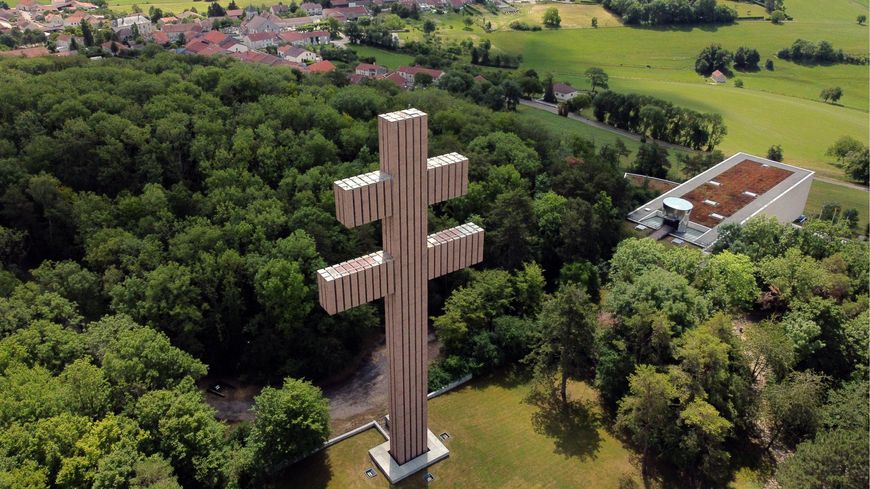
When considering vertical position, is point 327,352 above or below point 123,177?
below

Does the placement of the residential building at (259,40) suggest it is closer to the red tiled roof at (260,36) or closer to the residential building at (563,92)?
the red tiled roof at (260,36)

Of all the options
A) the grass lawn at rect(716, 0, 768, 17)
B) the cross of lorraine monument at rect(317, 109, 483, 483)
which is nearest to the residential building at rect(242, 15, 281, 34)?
the grass lawn at rect(716, 0, 768, 17)

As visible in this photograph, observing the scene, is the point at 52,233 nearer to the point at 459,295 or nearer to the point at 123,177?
the point at 123,177

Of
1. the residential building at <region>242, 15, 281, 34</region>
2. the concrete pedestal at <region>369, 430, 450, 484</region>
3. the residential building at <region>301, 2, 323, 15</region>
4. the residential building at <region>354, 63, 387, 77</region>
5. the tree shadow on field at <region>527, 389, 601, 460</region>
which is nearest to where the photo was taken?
the concrete pedestal at <region>369, 430, 450, 484</region>

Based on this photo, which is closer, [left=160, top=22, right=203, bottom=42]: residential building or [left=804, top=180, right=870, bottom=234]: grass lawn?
[left=804, top=180, right=870, bottom=234]: grass lawn

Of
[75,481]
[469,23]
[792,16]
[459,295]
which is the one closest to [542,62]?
[469,23]

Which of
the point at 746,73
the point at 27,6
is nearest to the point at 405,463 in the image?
the point at 746,73

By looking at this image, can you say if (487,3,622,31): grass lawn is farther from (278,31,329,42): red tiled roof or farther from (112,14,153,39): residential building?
(112,14,153,39): residential building
